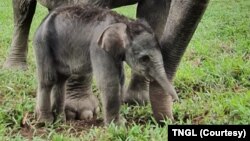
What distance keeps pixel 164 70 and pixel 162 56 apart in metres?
0.11

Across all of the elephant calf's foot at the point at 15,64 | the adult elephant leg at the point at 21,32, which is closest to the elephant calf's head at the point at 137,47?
the elephant calf's foot at the point at 15,64

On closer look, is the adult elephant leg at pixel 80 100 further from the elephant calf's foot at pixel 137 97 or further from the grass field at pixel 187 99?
the elephant calf's foot at pixel 137 97

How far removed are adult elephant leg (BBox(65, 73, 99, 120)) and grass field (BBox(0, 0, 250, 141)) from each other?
21cm

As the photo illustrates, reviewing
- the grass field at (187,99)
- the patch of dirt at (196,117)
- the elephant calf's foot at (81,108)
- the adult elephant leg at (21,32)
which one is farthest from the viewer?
the adult elephant leg at (21,32)

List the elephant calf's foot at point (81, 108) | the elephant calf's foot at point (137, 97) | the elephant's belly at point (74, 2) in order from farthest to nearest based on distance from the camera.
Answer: the elephant calf's foot at point (137, 97) → the elephant's belly at point (74, 2) → the elephant calf's foot at point (81, 108)

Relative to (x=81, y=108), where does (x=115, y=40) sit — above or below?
above

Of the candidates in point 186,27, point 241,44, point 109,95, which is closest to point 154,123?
point 109,95

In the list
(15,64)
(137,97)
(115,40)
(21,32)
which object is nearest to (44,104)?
(115,40)

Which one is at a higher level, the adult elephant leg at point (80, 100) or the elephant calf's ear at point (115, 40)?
the elephant calf's ear at point (115, 40)

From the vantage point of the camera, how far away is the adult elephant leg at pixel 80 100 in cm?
419

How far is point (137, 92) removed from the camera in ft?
15.2

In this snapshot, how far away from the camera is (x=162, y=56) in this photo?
3.46 meters

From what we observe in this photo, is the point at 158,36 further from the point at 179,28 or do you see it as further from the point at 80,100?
the point at 179,28

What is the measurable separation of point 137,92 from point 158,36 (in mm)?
528
